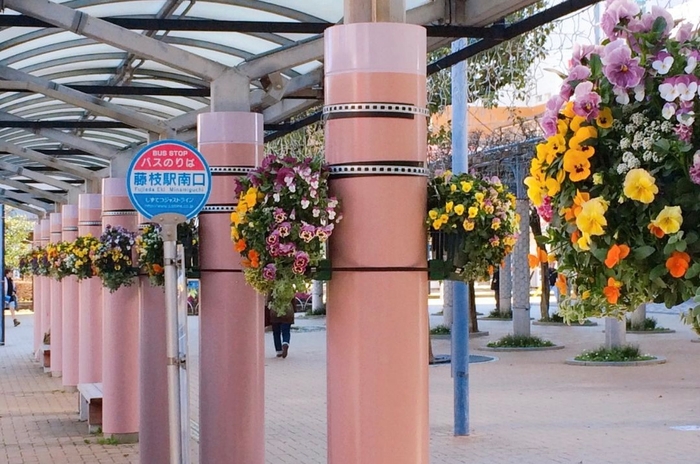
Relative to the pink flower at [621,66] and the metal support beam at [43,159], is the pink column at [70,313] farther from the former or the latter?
the pink flower at [621,66]

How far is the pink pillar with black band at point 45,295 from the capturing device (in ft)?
74.8

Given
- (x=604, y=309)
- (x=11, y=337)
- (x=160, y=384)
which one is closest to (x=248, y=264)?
(x=604, y=309)

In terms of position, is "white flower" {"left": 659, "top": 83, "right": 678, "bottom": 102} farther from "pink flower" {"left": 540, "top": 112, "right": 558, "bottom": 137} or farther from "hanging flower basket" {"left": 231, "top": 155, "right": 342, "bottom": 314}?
"hanging flower basket" {"left": 231, "top": 155, "right": 342, "bottom": 314}

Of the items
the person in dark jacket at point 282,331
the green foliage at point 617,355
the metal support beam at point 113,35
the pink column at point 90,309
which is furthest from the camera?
the person in dark jacket at point 282,331

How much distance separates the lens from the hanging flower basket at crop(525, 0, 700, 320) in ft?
11.4

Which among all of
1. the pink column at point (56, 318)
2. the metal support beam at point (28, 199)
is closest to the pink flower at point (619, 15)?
the pink column at point (56, 318)

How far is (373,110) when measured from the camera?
6.19 metres

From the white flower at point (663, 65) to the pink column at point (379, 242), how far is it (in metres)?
2.77

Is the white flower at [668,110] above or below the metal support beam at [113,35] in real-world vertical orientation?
below

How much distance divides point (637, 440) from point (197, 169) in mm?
6014

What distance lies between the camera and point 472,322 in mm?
26328

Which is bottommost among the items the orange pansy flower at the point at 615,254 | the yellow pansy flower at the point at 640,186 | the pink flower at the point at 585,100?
the orange pansy flower at the point at 615,254

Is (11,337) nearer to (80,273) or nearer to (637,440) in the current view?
(80,273)

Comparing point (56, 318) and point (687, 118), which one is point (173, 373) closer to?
point (687, 118)
